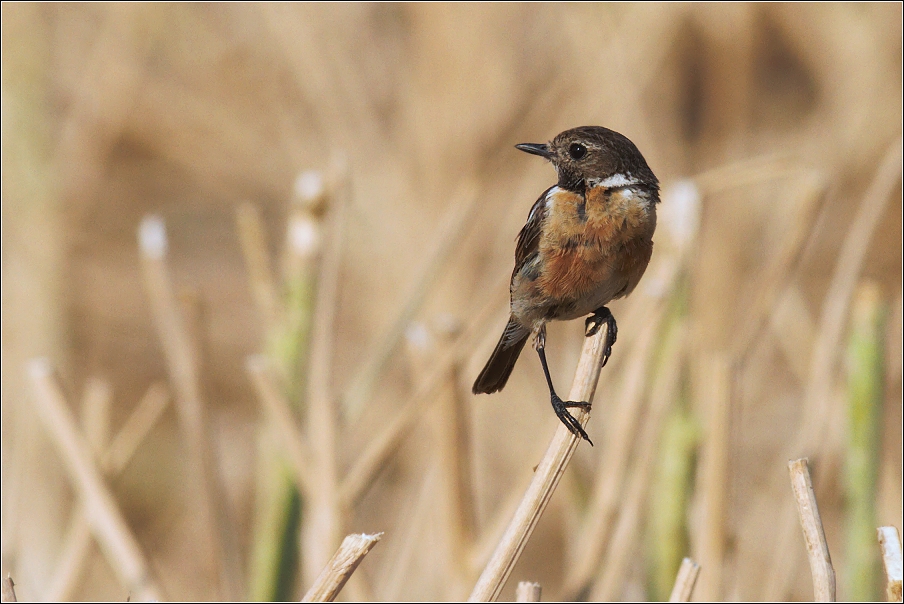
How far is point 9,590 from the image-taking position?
1853mm

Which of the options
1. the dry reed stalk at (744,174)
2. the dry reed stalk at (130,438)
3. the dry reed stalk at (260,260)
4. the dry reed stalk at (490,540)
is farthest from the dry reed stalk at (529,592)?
the dry reed stalk at (744,174)

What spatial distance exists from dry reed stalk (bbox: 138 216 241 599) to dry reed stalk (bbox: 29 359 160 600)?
0.59 feet

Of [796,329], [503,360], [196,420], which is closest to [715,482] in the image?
[503,360]

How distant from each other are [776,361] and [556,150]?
281 centimetres

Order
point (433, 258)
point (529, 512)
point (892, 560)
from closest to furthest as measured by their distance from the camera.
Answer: point (892, 560), point (529, 512), point (433, 258)

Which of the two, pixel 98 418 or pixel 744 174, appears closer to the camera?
pixel 98 418

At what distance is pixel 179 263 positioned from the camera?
583 centimetres

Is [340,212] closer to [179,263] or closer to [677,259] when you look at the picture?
[677,259]

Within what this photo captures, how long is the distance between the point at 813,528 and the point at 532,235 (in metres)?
0.97

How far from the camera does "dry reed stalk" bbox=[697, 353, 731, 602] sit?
2.38 metres

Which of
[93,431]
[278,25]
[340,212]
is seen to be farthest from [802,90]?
[93,431]

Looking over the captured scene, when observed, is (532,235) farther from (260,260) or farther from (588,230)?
(260,260)

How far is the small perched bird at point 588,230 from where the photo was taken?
2.28 metres

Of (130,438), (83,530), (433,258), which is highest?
(433,258)
